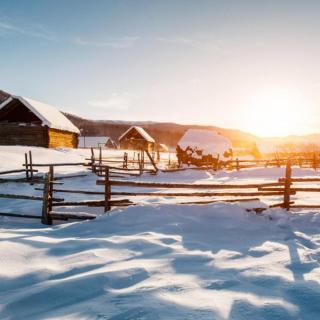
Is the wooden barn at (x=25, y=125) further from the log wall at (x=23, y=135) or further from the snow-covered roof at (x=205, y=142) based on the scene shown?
the snow-covered roof at (x=205, y=142)

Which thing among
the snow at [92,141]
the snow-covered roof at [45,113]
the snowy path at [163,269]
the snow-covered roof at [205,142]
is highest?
the snow-covered roof at [45,113]

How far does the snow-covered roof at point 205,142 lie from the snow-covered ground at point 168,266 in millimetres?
27289

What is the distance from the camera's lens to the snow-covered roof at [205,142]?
35688 millimetres

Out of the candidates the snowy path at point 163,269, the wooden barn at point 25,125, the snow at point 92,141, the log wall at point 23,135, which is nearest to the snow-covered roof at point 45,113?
the wooden barn at point 25,125

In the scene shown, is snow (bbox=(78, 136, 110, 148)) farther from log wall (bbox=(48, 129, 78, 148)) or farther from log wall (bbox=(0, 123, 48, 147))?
log wall (bbox=(0, 123, 48, 147))

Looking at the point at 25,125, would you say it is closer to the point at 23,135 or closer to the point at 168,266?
the point at 23,135

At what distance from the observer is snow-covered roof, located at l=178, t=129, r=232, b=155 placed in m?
35.7

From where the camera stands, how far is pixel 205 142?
36.8 meters

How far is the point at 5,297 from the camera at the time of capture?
383 cm

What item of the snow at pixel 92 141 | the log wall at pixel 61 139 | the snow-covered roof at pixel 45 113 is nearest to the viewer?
the snow-covered roof at pixel 45 113

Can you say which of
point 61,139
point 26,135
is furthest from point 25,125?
point 61,139

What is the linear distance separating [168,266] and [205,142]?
32.5 metres

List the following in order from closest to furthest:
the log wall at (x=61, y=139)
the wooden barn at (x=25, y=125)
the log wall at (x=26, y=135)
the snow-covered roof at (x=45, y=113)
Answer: the snow-covered roof at (x=45, y=113) → the wooden barn at (x=25, y=125) → the log wall at (x=26, y=135) → the log wall at (x=61, y=139)

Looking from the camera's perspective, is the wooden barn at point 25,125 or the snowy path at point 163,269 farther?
the wooden barn at point 25,125
